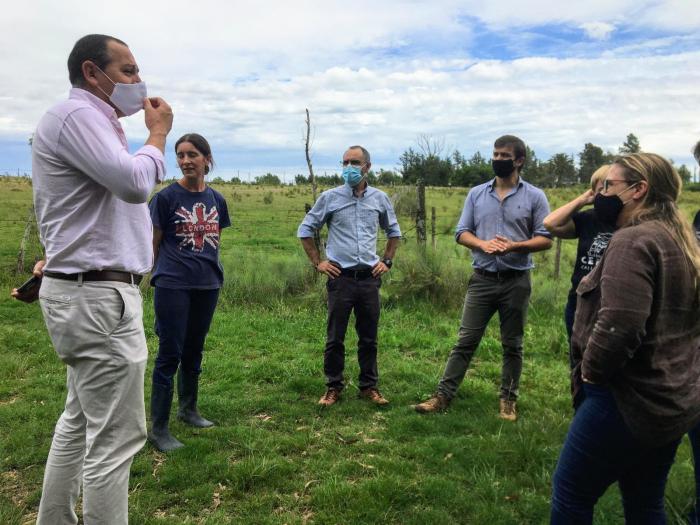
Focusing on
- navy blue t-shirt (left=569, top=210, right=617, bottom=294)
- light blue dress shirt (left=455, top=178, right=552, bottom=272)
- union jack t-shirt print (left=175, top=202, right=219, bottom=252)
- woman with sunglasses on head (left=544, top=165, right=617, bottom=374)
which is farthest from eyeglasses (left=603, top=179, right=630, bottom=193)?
union jack t-shirt print (left=175, top=202, right=219, bottom=252)

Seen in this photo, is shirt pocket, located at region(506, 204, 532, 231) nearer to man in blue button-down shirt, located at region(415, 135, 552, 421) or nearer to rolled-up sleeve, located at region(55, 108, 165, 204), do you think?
man in blue button-down shirt, located at region(415, 135, 552, 421)

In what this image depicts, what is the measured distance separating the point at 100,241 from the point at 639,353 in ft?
7.12

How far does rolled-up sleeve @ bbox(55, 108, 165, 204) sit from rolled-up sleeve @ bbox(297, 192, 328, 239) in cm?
283

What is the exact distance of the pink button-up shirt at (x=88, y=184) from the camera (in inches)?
84.8


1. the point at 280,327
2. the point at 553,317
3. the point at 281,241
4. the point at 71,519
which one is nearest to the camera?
the point at 71,519

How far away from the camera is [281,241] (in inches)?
666

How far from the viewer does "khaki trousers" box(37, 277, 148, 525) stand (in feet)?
7.46

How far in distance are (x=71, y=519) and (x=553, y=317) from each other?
7.17m

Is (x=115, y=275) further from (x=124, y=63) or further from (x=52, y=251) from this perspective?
(x=124, y=63)

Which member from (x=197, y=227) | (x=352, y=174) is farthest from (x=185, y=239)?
(x=352, y=174)

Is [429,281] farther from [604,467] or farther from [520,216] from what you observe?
[604,467]

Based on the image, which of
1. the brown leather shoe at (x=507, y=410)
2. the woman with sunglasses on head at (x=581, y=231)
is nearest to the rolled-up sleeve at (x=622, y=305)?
the woman with sunglasses on head at (x=581, y=231)

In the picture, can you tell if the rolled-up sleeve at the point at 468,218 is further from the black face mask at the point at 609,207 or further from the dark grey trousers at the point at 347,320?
the black face mask at the point at 609,207

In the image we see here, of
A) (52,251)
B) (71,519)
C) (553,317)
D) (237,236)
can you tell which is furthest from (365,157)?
(237,236)
